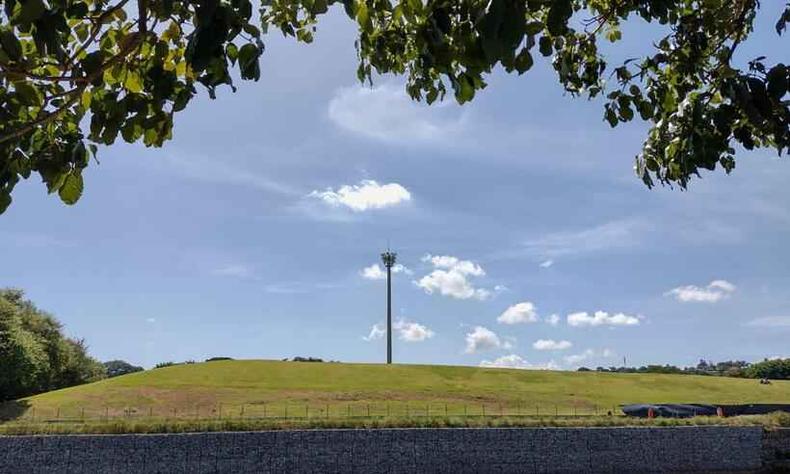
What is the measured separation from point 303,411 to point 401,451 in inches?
929

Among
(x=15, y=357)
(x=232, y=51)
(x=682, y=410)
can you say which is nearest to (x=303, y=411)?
(x=15, y=357)

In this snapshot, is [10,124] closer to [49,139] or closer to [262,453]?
[49,139]

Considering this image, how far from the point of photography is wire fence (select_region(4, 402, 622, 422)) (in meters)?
41.7

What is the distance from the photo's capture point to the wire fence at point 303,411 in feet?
137

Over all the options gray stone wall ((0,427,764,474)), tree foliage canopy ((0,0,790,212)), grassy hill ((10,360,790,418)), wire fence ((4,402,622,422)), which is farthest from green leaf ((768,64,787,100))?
grassy hill ((10,360,790,418))

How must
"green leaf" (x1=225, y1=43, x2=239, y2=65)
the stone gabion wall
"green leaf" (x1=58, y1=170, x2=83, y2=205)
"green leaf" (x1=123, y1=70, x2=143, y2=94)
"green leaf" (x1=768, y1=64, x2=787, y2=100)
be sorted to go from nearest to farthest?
"green leaf" (x1=225, y1=43, x2=239, y2=65) < "green leaf" (x1=768, y1=64, x2=787, y2=100) < "green leaf" (x1=58, y1=170, x2=83, y2=205) < "green leaf" (x1=123, y1=70, x2=143, y2=94) < the stone gabion wall

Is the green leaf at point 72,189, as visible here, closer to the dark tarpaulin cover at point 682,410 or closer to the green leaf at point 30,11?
the green leaf at point 30,11

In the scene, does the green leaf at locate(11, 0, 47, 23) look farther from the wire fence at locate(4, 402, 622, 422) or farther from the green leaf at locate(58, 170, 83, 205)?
the wire fence at locate(4, 402, 622, 422)

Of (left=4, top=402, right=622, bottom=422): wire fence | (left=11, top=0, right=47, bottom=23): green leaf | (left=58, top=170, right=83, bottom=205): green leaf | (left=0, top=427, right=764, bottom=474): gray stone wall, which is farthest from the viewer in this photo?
(left=4, top=402, right=622, bottom=422): wire fence

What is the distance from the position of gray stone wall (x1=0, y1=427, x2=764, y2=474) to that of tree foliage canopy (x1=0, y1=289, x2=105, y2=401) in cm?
2714

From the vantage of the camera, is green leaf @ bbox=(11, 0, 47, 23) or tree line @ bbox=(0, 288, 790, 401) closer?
green leaf @ bbox=(11, 0, 47, 23)

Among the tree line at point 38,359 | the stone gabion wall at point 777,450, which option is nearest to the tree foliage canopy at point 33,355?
the tree line at point 38,359

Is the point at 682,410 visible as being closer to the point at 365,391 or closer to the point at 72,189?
the point at 365,391

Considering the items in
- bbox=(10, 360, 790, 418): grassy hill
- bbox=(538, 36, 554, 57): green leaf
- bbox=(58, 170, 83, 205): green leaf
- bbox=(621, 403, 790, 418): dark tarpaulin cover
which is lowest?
bbox=(621, 403, 790, 418): dark tarpaulin cover
